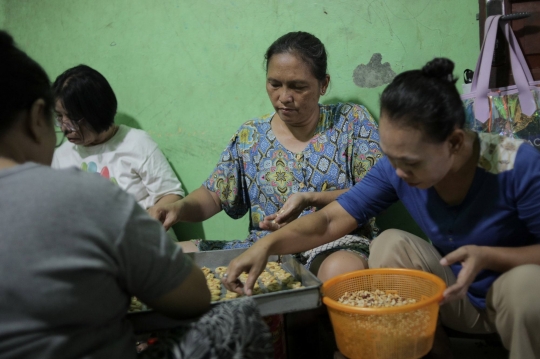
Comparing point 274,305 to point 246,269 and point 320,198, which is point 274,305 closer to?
point 246,269

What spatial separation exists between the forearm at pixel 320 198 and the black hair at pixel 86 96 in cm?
114

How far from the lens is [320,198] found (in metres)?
1.84

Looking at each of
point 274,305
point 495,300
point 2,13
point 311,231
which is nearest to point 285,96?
point 311,231

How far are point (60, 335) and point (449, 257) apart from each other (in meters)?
0.96

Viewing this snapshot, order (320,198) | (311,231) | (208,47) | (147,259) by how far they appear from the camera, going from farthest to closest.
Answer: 1. (208,47)
2. (320,198)
3. (311,231)
4. (147,259)

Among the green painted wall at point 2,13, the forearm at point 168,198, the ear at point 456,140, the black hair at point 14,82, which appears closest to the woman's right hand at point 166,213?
the forearm at point 168,198

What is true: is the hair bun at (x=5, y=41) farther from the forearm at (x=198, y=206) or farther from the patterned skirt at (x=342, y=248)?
the patterned skirt at (x=342, y=248)

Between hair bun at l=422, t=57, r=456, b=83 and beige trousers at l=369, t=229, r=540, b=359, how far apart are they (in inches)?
21.9

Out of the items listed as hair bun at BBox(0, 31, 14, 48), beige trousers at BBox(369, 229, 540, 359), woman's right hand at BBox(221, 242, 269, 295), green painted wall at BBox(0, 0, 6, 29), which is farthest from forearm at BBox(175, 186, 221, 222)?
green painted wall at BBox(0, 0, 6, 29)

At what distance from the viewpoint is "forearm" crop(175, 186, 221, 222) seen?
6.39ft

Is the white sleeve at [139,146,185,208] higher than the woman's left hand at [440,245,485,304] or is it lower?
higher

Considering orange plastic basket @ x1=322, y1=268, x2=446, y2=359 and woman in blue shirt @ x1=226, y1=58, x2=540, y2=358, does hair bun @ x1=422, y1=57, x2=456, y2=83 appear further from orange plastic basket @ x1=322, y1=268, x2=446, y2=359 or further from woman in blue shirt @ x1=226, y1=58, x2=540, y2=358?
orange plastic basket @ x1=322, y1=268, x2=446, y2=359

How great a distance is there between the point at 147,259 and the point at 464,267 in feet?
2.74

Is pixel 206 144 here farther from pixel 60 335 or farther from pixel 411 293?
pixel 60 335
